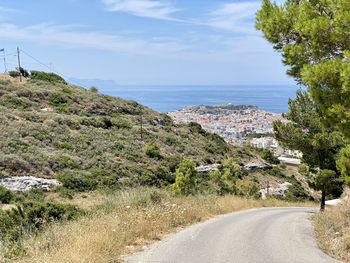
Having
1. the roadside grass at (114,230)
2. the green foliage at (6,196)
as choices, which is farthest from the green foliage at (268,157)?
the roadside grass at (114,230)

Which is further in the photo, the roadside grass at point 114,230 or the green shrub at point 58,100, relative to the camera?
the green shrub at point 58,100

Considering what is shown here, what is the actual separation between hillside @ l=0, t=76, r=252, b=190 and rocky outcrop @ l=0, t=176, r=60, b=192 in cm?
136

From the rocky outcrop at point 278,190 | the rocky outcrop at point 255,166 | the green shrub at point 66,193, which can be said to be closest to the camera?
the green shrub at point 66,193

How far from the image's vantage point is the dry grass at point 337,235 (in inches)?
355

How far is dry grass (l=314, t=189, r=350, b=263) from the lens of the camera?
29.6 feet

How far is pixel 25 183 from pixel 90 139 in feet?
54.2


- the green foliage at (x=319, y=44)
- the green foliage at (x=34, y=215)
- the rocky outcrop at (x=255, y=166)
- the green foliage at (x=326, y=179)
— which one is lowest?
the rocky outcrop at (x=255, y=166)

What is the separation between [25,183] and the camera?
26281 millimetres

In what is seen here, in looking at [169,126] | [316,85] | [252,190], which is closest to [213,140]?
[169,126]

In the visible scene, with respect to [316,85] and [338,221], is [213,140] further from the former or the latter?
[316,85]

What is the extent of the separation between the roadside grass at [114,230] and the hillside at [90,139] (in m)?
16.6

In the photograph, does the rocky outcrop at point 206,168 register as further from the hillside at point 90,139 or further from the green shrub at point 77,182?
the green shrub at point 77,182

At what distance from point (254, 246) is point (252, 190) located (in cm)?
3129

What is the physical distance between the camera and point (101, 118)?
53.5 m
